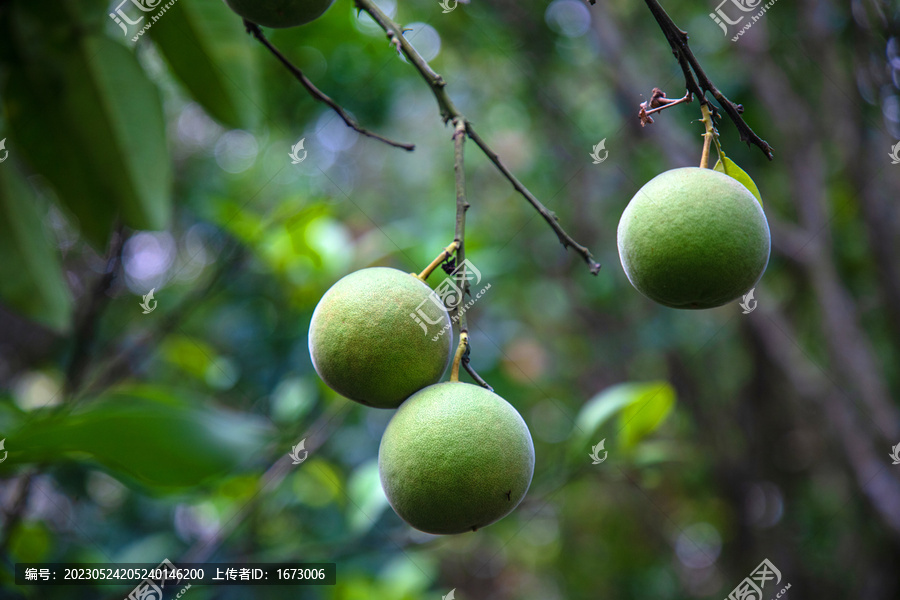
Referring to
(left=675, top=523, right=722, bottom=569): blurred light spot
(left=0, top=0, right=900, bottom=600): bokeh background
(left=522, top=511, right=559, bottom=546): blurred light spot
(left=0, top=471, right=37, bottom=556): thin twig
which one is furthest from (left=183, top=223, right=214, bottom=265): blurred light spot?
(left=522, top=511, right=559, bottom=546): blurred light spot

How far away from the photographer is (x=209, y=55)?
1139 millimetres

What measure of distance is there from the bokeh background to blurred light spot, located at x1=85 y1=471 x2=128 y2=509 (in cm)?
6

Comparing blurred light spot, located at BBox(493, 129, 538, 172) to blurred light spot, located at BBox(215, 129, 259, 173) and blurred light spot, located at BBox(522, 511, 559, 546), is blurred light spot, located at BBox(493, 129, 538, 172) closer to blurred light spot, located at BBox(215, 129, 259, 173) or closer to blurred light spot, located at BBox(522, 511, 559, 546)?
blurred light spot, located at BBox(215, 129, 259, 173)

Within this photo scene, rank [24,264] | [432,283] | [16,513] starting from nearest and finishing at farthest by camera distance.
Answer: [24,264] < [16,513] < [432,283]

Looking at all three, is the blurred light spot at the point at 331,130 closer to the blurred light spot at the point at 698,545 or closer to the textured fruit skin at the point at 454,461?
the textured fruit skin at the point at 454,461

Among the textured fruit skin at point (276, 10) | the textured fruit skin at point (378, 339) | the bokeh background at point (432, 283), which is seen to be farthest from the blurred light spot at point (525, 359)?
the textured fruit skin at point (276, 10)

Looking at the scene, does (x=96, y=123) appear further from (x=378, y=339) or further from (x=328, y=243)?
(x=328, y=243)

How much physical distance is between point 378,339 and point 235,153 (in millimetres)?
2583

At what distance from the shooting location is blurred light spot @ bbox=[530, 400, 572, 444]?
431 centimetres

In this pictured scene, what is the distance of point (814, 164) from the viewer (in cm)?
272

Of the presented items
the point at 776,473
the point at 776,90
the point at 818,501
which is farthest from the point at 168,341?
the point at 818,501

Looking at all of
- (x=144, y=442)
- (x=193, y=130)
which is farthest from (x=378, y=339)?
(x=193, y=130)

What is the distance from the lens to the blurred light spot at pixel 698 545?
4.23 metres

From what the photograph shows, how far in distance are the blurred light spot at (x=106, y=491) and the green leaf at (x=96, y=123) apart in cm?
153
